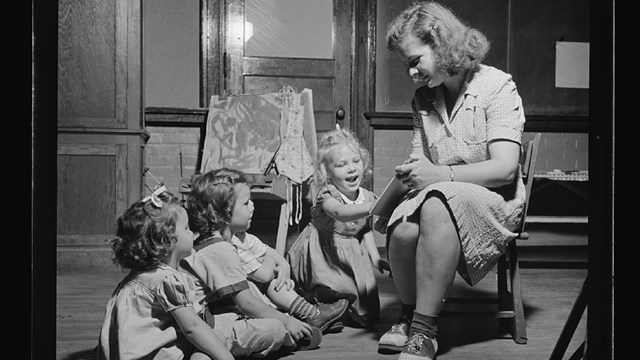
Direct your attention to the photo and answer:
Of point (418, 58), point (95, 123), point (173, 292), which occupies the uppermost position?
point (418, 58)

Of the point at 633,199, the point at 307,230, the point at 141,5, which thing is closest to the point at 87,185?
the point at 141,5

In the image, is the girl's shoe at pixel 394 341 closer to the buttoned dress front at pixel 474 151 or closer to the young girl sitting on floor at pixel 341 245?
the buttoned dress front at pixel 474 151

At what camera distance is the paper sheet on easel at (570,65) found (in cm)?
578

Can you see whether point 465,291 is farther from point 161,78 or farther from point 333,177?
point 161,78

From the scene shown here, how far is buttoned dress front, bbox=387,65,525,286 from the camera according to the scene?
7.22ft

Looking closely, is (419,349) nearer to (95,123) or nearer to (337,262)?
(337,262)

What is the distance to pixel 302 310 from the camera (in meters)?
2.63

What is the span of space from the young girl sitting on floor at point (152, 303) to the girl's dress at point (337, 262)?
963 millimetres

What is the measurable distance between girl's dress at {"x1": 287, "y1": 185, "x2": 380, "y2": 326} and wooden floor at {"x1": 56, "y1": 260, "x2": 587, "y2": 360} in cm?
12

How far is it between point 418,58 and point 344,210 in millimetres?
739

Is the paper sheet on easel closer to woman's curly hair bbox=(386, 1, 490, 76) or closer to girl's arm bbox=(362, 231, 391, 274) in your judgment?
girl's arm bbox=(362, 231, 391, 274)

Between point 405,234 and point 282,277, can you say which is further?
point 282,277

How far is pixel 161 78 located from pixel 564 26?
3.50 metres

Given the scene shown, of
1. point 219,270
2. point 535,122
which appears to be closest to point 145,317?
point 219,270
